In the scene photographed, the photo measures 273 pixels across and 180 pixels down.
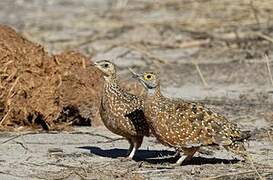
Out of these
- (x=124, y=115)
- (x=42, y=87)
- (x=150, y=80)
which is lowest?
(x=42, y=87)

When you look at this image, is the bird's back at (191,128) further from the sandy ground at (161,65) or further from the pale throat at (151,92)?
the sandy ground at (161,65)

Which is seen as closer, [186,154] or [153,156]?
[186,154]

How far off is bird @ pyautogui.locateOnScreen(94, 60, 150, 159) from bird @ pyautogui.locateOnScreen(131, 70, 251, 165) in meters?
0.28

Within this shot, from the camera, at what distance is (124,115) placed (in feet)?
30.5

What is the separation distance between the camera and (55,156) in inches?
371

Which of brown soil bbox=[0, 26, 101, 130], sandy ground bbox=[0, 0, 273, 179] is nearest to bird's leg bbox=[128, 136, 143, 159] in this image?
sandy ground bbox=[0, 0, 273, 179]

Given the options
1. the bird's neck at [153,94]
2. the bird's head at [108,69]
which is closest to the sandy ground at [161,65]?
the bird's neck at [153,94]

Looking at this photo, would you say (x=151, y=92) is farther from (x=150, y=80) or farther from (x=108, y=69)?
(x=108, y=69)

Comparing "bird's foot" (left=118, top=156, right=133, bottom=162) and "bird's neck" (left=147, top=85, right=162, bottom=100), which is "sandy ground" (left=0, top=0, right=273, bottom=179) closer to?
"bird's foot" (left=118, top=156, right=133, bottom=162)

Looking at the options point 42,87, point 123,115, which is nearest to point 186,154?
point 123,115

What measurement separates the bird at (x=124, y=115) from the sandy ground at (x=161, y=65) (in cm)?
22

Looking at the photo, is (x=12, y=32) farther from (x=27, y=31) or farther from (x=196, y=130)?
(x=27, y=31)

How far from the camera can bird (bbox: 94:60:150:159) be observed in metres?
9.29

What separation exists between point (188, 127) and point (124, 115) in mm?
680
